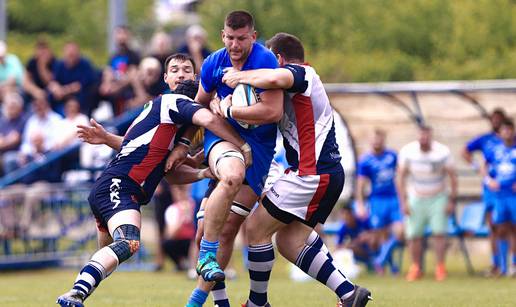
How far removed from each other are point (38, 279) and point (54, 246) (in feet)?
5.85

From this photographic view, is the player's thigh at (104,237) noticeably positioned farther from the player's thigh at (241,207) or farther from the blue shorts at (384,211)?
the blue shorts at (384,211)

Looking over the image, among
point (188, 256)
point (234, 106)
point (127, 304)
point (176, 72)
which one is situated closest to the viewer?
point (234, 106)

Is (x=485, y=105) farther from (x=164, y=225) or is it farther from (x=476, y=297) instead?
(x=476, y=297)

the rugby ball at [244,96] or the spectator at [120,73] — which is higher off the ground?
the rugby ball at [244,96]

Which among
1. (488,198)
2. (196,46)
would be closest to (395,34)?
(196,46)

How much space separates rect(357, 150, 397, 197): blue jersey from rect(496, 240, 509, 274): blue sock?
6.40 feet

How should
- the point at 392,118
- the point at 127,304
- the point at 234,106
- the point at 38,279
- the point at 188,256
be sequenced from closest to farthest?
1. the point at 234,106
2. the point at 127,304
3. the point at 38,279
4. the point at 188,256
5. the point at 392,118

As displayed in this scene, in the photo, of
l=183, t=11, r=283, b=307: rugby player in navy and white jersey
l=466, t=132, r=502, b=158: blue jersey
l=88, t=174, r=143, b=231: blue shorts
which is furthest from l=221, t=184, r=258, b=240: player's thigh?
l=466, t=132, r=502, b=158: blue jersey

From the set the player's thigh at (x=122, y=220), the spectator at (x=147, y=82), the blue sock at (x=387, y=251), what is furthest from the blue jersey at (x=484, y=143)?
the player's thigh at (x=122, y=220)

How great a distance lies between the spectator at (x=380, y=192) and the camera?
18609 millimetres

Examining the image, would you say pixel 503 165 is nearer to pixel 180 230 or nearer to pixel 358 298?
pixel 180 230

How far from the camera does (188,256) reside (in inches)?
731

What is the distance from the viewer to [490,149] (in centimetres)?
1762

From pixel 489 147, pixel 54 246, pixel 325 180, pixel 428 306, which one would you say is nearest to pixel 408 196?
pixel 489 147
